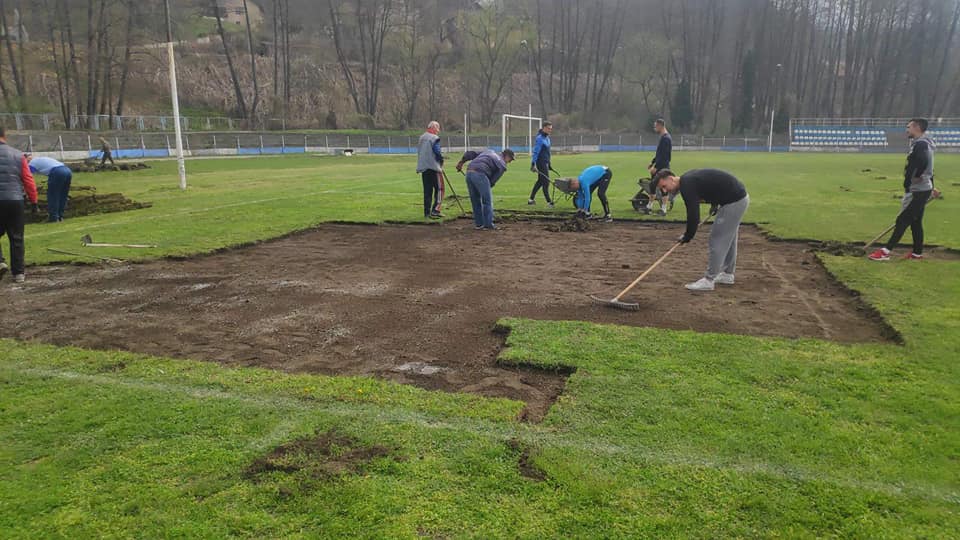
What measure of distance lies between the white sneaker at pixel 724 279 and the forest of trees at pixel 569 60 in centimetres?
5506

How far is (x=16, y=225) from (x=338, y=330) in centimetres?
501

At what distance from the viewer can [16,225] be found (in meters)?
→ 7.70

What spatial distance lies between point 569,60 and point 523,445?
76.9m

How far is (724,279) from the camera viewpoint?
7.73 metres

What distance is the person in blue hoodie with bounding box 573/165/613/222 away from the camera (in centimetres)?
1310

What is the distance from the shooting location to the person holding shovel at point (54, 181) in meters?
12.3

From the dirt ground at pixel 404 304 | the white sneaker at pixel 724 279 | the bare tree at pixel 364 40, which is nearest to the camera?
the dirt ground at pixel 404 304

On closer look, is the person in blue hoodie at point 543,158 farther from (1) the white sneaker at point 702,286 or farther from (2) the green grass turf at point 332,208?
(1) the white sneaker at point 702,286

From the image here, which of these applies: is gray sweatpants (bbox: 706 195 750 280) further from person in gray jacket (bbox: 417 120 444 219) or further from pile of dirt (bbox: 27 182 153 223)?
pile of dirt (bbox: 27 182 153 223)

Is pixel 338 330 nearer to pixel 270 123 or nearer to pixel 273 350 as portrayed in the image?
pixel 273 350

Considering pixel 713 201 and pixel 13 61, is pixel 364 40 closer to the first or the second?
pixel 13 61

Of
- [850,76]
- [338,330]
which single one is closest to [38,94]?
[338,330]

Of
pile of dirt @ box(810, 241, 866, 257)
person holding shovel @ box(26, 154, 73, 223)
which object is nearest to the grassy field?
pile of dirt @ box(810, 241, 866, 257)

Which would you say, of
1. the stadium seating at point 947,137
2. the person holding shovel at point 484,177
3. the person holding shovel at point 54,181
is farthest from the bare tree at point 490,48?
the person holding shovel at point 54,181
